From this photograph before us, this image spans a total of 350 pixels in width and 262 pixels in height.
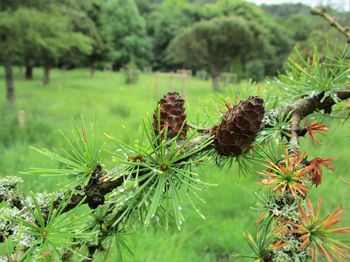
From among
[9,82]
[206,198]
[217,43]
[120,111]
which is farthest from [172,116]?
[217,43]

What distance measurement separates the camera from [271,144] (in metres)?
0.75

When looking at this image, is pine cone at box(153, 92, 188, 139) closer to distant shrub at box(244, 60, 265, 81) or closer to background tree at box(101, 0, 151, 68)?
distant shrub at box(244, 60, 265, 81)

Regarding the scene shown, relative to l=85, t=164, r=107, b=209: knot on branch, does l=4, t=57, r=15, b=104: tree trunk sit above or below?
below

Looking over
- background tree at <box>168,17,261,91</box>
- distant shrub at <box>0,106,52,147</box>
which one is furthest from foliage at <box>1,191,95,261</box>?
background tree at <box>168,17,261,91</box>

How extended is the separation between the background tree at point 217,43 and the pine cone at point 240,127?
22.5 m

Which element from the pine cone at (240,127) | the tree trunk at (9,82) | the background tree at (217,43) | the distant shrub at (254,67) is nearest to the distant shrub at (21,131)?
the tree trunk at (9,82)

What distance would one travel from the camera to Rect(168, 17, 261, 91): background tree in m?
23.3

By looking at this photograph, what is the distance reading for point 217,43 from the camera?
77.5 ft

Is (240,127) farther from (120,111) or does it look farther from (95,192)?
(120,111)

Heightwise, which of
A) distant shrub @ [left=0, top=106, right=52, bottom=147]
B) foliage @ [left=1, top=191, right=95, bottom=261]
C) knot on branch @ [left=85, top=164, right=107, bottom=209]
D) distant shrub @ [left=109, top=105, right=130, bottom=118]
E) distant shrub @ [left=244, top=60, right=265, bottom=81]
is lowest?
distant shrub @ [left=109, top=105, right=130, bottom=118]

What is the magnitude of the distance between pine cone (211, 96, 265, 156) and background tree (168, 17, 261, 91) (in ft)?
73.7

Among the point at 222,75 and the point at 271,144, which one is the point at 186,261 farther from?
the point at 222,75

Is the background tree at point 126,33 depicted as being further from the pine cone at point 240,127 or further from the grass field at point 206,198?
the pine cone at point 240,127

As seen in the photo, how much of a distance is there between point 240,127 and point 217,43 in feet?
77.7
